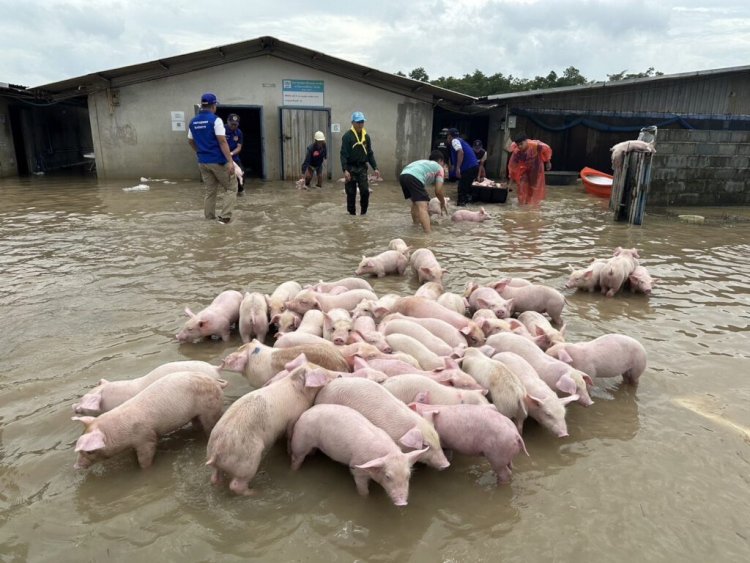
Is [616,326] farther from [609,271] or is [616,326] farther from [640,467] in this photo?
[640,467]

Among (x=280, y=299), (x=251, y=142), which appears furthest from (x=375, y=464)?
(x=251, y=142)

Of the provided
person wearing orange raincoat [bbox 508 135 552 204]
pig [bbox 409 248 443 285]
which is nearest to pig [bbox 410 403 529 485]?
pig [bbox 409 248 443 285]

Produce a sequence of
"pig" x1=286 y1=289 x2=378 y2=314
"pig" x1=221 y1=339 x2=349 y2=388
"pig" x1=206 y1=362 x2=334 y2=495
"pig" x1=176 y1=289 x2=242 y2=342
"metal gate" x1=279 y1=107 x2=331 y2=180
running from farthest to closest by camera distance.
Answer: "metal gate" x1=279 y1=107 x2=331 y2=180 < "pig" x1=286 y1=289 x2=378 y2=314 < "pig" x1=176 y1=289 x2=242 y2=342 < "pig" x1=221 y1=339 x2=349 y2=388 < "pig" x1=206 y1=362 x2=334 y2=495

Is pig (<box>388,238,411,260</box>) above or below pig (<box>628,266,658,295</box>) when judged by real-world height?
above

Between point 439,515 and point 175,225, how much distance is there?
8.22m

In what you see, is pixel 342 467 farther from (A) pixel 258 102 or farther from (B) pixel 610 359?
(A) pixel 258 102

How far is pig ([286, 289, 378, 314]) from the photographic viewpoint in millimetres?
4844

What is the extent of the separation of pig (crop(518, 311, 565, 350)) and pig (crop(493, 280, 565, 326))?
0.27m

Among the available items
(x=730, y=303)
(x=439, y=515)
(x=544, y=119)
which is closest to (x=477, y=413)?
(x=439, y=515)

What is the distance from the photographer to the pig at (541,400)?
318 centimetres

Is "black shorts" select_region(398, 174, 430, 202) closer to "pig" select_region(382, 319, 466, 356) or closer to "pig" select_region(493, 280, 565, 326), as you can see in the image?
"pig" select_region(493, 280, 565, 326)

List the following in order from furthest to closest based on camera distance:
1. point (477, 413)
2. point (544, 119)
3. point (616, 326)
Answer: point (544, 119) → point (616, 326) → point (477, 413)

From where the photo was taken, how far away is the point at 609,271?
6.01 metres

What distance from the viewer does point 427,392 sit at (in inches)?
128
